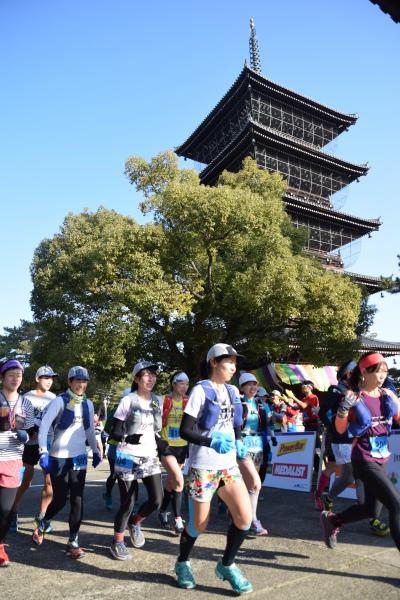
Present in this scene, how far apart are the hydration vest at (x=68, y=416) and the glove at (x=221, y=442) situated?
6.08 feet

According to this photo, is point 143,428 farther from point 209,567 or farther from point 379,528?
point 379,528

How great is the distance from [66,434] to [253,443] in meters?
2.15

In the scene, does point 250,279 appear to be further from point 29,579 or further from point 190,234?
point 29,579

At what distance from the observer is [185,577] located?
11.8 feet

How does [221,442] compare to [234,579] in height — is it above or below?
above

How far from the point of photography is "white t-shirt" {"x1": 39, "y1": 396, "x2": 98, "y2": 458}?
4.67 m

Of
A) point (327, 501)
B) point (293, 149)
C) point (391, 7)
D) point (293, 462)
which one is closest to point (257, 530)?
point (327, 501)

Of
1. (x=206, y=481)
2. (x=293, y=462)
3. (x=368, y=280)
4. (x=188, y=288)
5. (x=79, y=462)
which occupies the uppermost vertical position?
(x=368, y=280)

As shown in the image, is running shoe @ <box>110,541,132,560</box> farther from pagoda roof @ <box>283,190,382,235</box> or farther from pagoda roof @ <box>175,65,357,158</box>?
pagoda roof @ <box>175,65,357,158</box>

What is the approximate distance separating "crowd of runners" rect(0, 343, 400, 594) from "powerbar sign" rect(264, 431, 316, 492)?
180 cm

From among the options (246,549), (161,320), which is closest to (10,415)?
(246,549)

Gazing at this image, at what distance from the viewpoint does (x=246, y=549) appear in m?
4.60

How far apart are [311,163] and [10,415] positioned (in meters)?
37.4

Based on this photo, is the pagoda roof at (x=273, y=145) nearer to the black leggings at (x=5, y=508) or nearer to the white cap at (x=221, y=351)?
the white cap at (x=221, y=351)
